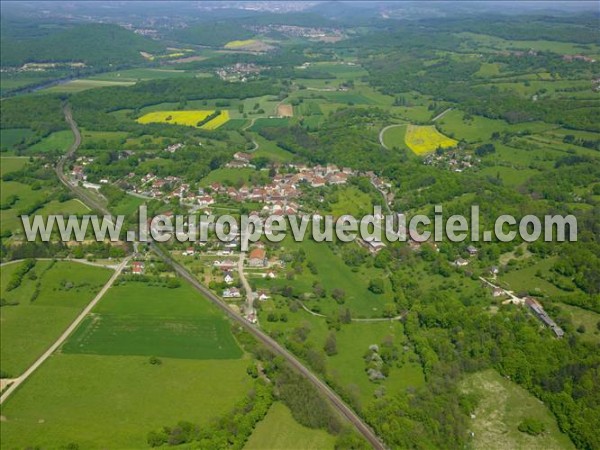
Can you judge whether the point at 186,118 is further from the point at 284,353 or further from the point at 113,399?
the point at 113,399

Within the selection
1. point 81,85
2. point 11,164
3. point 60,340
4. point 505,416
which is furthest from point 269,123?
point 505,416

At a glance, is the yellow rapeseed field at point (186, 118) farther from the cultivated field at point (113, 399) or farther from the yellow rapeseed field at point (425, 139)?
the cultivated field at point (113, 399)

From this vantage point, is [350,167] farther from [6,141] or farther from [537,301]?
[6,141]

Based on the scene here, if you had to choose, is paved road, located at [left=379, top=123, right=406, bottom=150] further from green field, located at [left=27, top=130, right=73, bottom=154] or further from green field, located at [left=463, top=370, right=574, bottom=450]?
green field, located at [left=463, top=370, right=574, bottom=450]

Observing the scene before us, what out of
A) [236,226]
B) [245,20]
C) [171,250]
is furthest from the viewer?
[245,20]

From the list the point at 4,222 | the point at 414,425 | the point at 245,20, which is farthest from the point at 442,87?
the point at 245,20

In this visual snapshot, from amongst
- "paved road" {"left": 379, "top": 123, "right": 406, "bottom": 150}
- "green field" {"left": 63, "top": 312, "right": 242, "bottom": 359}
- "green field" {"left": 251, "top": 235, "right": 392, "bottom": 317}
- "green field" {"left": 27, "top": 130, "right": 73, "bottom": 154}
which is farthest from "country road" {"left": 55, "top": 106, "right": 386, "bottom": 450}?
"paved road" {"left": 379, "top": 123, "right": 406, "bottom": 150}
